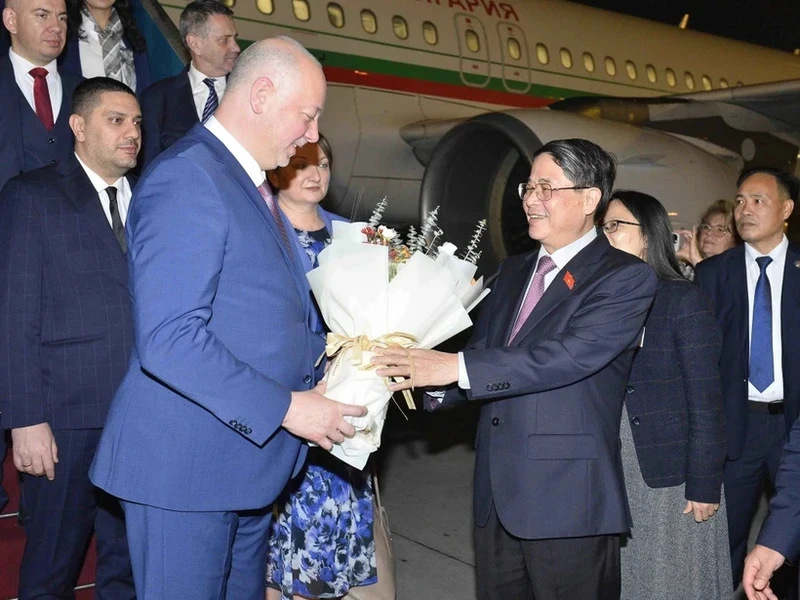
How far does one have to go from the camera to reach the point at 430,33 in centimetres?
782

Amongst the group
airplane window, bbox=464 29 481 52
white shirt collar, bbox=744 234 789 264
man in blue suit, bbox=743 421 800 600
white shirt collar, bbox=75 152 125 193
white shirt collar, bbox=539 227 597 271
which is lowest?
man in blue suit, bbox=743 421 800 600

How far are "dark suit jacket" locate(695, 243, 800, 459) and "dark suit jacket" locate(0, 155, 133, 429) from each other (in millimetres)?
2126

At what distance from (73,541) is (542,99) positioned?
757cm

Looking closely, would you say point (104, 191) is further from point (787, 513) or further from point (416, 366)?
point (787, 513)

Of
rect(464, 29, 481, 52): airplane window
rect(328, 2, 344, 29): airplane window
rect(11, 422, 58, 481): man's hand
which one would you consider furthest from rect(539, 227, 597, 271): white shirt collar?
rect(464, 29, 481, 52): airplane window

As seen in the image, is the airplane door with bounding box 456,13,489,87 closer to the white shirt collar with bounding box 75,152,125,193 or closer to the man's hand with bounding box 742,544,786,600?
the white shirt collar with bounding box 75,152,125,193

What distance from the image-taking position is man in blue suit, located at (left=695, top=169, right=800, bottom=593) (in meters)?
3.12

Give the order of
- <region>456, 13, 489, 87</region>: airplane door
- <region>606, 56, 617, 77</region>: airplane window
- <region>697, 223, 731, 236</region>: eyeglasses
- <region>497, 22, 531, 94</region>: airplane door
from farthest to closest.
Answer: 1. <region>606, 56, 617, 77</region>: airplane window
2. <region>497, 22, 531, 94</region>: airplane door
3. <region>456, 13, 489, 87</region>: airplane door
4. <region>697, 223, 731, 236</region>: eyeglasses

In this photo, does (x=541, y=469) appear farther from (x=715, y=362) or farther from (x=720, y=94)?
(x=720, y=94)

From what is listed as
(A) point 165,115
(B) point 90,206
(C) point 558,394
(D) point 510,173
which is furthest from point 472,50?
(C) point 558,394

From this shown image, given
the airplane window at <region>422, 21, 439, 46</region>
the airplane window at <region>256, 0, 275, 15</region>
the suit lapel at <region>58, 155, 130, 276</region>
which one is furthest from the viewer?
the airplane window at <region>422, 21, 439, 46</region>

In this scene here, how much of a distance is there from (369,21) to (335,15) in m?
0.35

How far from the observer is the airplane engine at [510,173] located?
6.66 metres

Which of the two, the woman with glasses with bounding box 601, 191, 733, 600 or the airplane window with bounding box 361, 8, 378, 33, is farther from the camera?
the airplane window with bounding box 361, 8, 378, 33
